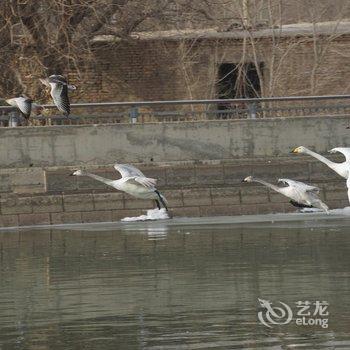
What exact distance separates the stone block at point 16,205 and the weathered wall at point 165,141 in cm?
111

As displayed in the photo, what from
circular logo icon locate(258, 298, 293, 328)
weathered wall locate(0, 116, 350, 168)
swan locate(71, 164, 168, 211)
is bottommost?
circular logo icon locate(258, 298, 293, 328)

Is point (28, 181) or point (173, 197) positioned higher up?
point (28, 181)

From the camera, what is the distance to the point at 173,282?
17.8m

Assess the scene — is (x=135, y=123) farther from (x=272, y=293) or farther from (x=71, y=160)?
(x=272, y=293)

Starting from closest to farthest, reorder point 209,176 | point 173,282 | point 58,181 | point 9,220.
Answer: point 173,282 → point 9,220 → point 58,181 → point 209,176

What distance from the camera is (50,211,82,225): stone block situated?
26.6 metres

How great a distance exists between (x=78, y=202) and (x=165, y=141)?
218 centimetres

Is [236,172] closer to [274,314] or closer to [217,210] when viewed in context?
[217,210]

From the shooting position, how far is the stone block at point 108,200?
26.7 meters

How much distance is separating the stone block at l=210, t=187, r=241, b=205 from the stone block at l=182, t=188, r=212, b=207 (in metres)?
0.10

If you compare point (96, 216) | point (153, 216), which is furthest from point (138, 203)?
point (96, 216)

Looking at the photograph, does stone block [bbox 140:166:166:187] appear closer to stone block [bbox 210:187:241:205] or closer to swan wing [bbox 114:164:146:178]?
stone block [bbox 210:187:241:205]

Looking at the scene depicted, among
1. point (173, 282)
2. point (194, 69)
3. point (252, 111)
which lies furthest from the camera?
point (194, 69)

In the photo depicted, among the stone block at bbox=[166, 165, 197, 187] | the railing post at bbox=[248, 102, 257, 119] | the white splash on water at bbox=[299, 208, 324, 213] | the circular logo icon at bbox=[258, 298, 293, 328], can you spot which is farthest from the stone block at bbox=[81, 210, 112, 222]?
the circular logo icon at bbox=[258, 298, 293, 328]
